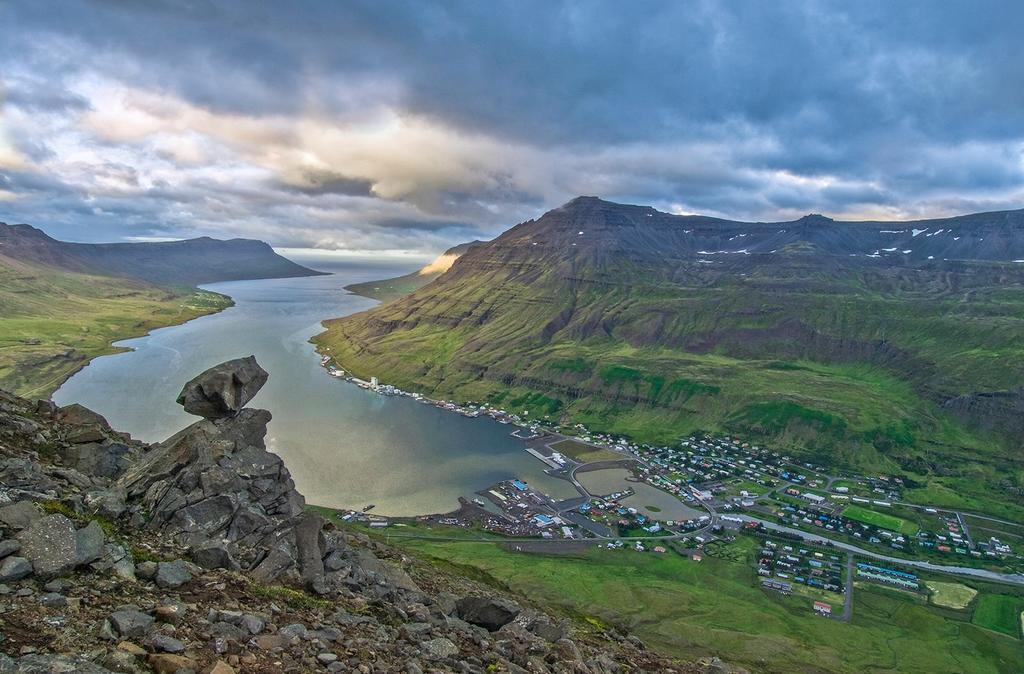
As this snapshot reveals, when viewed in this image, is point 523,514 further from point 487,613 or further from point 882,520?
point 487,613

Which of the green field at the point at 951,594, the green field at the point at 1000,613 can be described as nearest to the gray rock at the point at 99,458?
the green field at the point at 1000,613

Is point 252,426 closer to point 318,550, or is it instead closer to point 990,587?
point 318,550

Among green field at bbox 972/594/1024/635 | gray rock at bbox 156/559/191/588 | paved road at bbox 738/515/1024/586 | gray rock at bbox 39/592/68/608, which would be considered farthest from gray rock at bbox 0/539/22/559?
paved road at bbox 738/515/1024/586

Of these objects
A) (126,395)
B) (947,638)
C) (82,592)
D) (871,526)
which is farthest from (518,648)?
(126,395)

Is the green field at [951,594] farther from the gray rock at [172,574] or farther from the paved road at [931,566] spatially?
the gray rock at [172,574]

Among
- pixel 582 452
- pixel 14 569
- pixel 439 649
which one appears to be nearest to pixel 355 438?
pixel 582 452

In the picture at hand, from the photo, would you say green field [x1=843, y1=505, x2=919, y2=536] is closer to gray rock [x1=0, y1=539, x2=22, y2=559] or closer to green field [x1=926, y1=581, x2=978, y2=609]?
green field [x1=926, y1=581, x2=978, y2=609]
